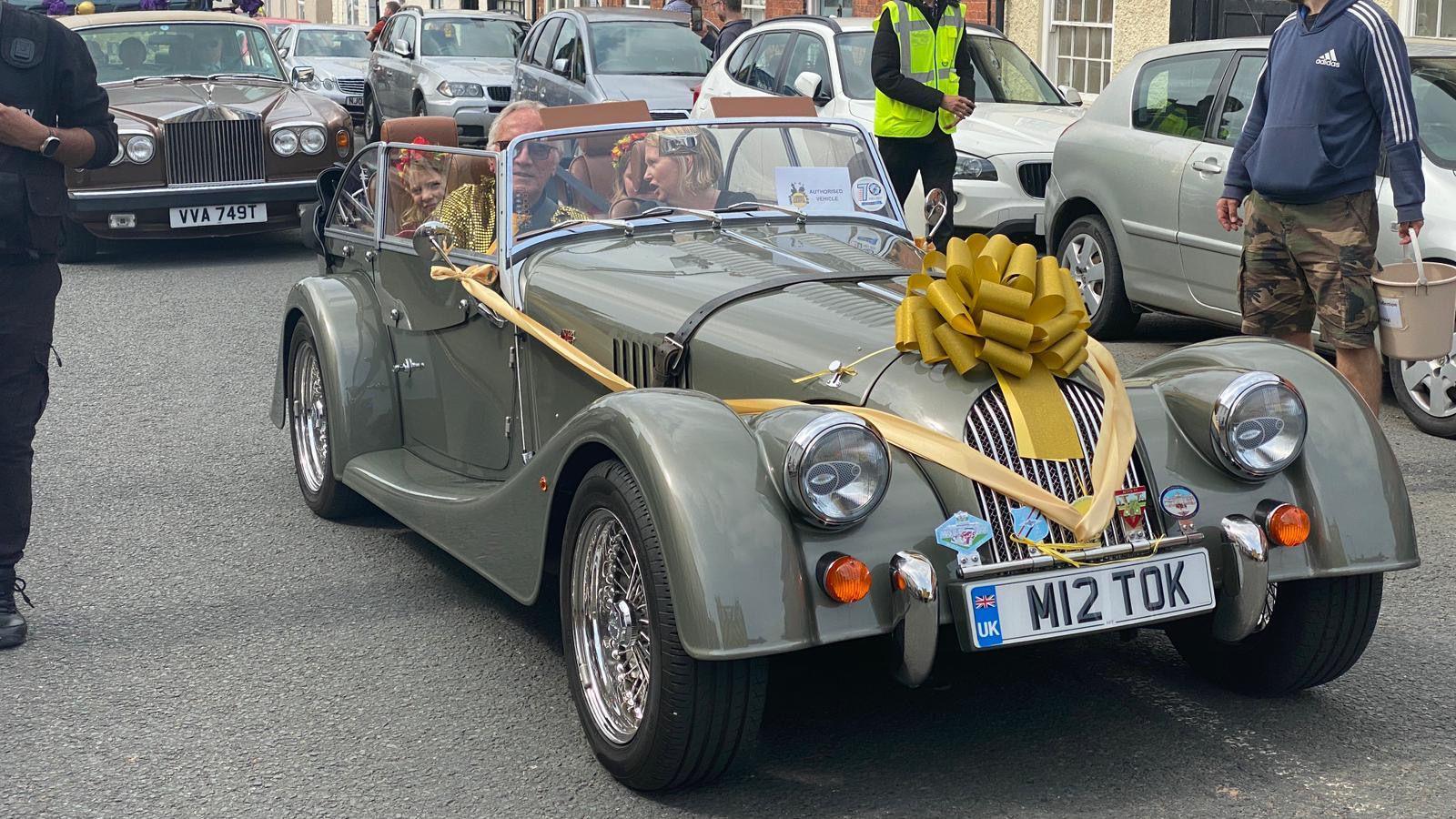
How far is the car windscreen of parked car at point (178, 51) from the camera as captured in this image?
43.5 feet

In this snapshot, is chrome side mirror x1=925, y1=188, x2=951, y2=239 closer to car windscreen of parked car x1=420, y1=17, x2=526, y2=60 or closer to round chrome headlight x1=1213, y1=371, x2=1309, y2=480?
round chrome headlight x1=1213, y1=371, x2=1309, y2=480

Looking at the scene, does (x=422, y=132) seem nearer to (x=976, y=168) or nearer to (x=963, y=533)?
(x=963, y=533)

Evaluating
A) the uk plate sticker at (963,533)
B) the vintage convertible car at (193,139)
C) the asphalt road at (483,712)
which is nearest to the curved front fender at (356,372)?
the asphalt road at (483,712)

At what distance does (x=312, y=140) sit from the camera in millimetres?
12953

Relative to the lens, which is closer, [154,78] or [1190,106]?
[1190,106]

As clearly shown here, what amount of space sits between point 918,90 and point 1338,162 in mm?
3262

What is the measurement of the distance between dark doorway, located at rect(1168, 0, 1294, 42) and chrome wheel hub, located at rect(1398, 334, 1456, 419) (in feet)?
26.2

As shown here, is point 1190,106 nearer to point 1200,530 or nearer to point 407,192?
point 407,192

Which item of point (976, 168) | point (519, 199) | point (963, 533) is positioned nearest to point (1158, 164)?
point (976, 168)

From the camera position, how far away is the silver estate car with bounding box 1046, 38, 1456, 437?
7289 millimetres

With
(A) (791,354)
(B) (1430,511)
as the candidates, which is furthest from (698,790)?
(B) (1430,511)

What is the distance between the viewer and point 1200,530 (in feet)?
12.6

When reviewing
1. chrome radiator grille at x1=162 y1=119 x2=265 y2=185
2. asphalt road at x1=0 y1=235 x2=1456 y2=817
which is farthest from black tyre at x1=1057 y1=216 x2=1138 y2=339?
chrome radiator grille at x1=162 y1=119 x2=265 y2=185

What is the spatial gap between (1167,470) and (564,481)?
4.73 ft
